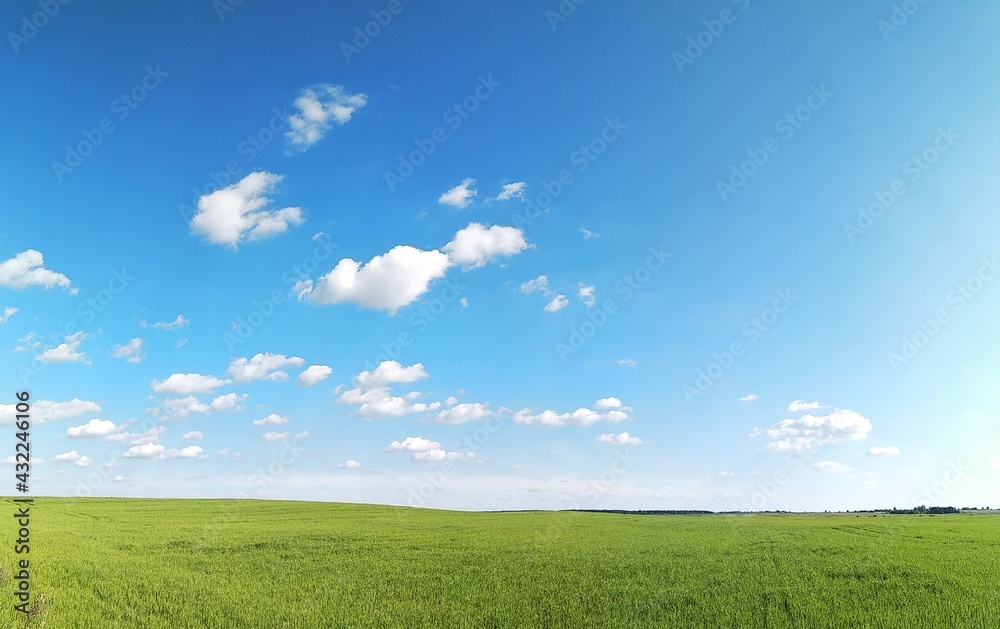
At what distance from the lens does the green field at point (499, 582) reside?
1558cm

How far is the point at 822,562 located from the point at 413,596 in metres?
17.3

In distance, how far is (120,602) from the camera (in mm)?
16859

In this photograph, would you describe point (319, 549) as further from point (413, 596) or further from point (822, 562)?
point (822, 562)

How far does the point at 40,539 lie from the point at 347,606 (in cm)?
2478

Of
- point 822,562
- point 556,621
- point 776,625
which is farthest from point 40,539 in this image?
point 822,562

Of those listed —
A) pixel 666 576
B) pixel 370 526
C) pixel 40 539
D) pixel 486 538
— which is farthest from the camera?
pixel 370 526

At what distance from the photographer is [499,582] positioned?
1906cm

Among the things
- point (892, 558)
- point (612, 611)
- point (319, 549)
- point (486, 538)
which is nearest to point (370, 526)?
point (486, 538)

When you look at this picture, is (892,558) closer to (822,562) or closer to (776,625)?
(822,562)

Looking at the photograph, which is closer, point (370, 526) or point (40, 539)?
point (40, 539)

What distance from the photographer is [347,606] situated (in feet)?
53.3

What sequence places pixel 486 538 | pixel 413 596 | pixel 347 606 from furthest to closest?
1. pixel 486 538
2. pixel 413 596
3. pixel 347 606

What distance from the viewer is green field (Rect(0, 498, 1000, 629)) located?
15.6 m

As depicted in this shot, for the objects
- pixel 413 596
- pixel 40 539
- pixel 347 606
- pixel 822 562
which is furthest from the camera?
pixel 40 539
